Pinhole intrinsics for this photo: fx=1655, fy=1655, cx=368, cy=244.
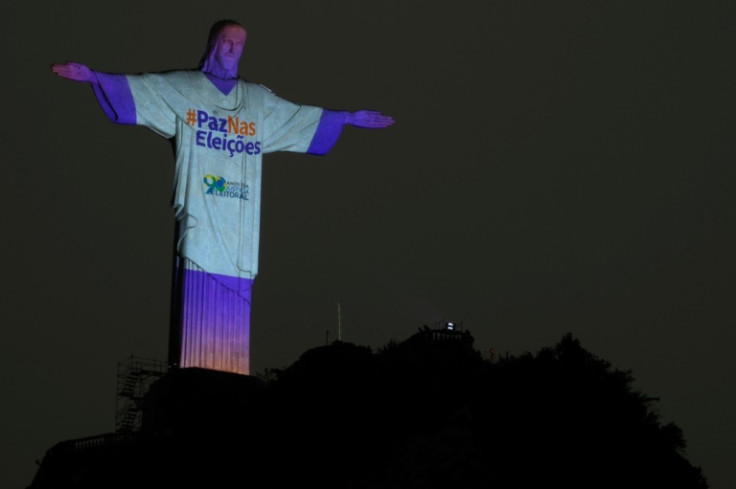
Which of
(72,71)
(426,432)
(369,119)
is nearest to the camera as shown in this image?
(426,432)

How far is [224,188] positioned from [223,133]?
1.61 metres

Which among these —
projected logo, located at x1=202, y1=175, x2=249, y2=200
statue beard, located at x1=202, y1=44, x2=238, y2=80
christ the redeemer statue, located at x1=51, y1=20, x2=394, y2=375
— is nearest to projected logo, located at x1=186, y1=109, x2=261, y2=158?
christ the redeemer statue, located at x1=51, y1=20, x2=394, y2=375

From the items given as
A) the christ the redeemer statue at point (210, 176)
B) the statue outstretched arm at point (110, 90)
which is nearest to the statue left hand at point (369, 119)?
the christ the redeemer statue at point (210, 176)

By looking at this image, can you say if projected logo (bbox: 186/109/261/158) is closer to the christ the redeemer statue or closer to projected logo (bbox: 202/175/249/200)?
the christ the redeemer statue

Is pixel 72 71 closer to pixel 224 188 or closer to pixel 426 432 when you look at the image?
pixel 224 188

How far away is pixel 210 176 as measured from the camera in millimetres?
47469

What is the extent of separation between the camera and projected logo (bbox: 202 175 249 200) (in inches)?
1868

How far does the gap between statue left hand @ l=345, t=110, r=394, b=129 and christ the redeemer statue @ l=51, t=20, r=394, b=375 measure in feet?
9.90

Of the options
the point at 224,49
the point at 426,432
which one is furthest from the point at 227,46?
the point at 426,432

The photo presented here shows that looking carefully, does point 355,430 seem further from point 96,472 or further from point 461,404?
point 96,472

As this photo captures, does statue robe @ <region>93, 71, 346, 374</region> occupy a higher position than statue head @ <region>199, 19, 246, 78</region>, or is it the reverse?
statue head @ <region>199, 19, 246, 78</region>

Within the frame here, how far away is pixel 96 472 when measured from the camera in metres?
43.7

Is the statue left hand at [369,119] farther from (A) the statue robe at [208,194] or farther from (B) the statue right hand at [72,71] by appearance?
(B) the statue right hand at [72,71]

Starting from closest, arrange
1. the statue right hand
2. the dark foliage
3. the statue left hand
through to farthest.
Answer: the dark foliage → the statue right hand → the statue left hand
